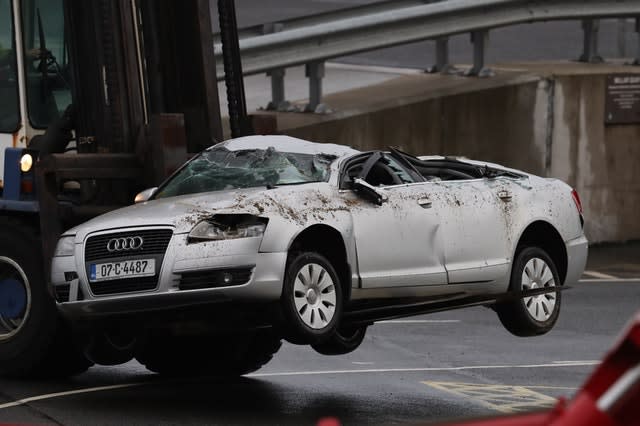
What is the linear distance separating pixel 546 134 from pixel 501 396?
974 centimetres

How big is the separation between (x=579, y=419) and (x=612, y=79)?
58.8ft

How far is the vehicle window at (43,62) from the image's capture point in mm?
10992

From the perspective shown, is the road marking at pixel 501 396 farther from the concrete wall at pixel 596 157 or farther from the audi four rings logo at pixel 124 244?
the concrete wall at pixel 596 157

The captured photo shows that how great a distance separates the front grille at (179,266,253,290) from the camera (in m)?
8.80

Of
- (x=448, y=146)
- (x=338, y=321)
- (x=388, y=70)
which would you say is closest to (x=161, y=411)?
(x=338, y=321)

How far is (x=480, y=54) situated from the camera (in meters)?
20.5

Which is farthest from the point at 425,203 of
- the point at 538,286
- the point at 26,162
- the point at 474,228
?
the point at 26,162

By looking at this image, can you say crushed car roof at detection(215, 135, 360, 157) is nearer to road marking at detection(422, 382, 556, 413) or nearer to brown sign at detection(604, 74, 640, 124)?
road marking at detection(422, 382, 556, 413)

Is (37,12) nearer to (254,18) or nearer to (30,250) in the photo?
(30,250)

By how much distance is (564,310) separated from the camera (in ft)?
53.5

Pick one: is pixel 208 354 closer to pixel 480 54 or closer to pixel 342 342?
pixel 342 342

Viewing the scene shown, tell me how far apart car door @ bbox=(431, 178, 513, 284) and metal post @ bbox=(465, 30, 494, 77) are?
9452 mm

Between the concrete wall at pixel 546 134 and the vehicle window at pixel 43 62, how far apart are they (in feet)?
26.3

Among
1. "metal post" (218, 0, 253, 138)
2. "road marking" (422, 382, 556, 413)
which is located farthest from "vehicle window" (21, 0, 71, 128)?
"road marking" (422, 382, 556, 413)
